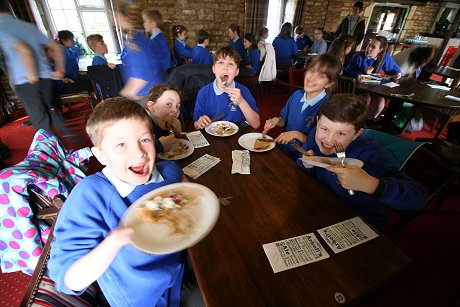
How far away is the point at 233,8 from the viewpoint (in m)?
6.24

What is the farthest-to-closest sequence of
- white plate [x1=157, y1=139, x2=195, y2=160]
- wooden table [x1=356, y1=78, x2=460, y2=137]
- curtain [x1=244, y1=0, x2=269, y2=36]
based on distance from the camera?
curtain [x1=244, y1=0, x2=269, y2=36]
wooden table [x1=356, y1=78, x2=460, y2=137]
white plate [x1=157, y1=139, x2=195, y2=160]

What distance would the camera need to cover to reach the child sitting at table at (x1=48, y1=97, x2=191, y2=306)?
2.52 feet

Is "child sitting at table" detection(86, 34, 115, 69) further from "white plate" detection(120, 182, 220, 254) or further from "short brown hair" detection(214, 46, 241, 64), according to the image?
"white plate" detection(120, 182, 220, 254)

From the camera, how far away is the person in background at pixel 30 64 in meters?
2.24

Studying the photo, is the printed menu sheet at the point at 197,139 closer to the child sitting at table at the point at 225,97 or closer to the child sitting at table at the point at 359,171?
the child sitting at table at the point at 225,97

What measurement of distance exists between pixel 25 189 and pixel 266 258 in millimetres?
1287

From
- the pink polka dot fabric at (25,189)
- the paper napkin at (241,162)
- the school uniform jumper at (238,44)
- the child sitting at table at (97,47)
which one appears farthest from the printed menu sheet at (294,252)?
the school uniform jumper at (238,44)

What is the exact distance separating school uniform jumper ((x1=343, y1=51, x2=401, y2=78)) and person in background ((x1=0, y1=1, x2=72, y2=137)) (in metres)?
5.03

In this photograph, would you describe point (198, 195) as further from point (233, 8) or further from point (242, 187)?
point (233, 8)

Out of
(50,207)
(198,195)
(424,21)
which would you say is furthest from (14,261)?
(424,21)

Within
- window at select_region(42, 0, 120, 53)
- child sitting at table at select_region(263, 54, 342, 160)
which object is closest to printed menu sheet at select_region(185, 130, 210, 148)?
child sitting at table at select_region(263, 54, 342, 160)

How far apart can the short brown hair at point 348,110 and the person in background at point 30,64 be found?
3.25 metres

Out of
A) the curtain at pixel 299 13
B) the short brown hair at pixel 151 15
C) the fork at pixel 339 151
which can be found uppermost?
the curtain at pixel 299 13

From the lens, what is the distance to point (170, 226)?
31.0 inches
